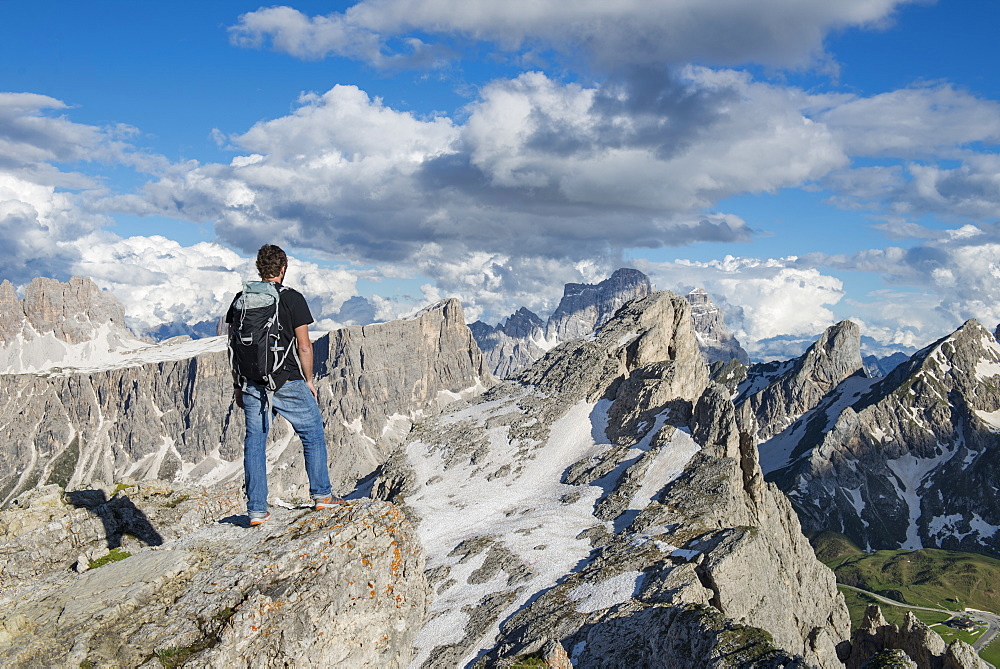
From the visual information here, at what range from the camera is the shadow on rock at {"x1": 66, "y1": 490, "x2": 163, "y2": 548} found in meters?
22.5

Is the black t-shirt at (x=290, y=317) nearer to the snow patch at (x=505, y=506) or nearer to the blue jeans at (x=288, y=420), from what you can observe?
the blue jeans at (x=288, y=420)

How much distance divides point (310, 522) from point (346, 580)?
7.53ft

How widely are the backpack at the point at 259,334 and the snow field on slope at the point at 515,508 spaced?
32245mm

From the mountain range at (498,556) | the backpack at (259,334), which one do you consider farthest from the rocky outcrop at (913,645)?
the backpack at (259,334)

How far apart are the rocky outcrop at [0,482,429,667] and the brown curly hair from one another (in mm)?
6441

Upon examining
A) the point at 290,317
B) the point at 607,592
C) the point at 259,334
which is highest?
the point at 290,317

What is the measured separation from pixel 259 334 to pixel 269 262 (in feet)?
5.91

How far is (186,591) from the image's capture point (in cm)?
1540

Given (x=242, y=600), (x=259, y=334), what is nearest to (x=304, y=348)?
(x=259, y=334)

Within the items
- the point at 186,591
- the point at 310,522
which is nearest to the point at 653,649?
the point at 310,522

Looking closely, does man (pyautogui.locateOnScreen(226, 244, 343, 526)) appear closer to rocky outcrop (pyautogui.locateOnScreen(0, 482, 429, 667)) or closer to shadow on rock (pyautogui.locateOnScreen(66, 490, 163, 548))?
rocky outcrop (pyautogui.locateOnScreen(0, 482, 429, 667))

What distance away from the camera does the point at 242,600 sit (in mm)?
14836

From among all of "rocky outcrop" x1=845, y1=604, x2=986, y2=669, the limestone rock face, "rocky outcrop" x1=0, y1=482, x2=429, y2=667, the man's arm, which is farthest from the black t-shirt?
"rocky outcrop" x1=845, y1=604, x2=986, y2=669

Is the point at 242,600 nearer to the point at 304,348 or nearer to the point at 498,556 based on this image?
the point at 304,348
